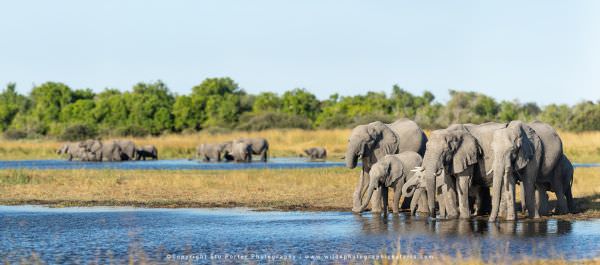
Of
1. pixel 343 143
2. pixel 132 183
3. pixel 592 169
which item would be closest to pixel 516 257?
pixel 132 183

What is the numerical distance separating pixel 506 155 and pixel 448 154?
46.6 inches

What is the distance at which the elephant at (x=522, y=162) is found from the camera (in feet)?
63.1

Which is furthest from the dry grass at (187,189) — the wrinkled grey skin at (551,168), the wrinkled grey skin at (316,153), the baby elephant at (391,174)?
the wrinkled grey skin at (316,153)

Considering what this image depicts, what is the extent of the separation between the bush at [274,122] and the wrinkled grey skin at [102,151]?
3660 cm

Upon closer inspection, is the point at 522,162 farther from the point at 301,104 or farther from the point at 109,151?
the point at 301,104

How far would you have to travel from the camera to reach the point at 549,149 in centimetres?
2095

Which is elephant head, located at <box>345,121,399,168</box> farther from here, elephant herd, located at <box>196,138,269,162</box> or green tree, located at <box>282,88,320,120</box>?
green tree, located at <box>282,88,320,120</box>

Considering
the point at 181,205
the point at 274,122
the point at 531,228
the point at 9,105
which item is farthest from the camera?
the point at 9,105

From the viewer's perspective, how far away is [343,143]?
208ft

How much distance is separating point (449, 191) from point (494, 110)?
343 feet

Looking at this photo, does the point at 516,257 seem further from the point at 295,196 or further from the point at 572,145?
the point at 572,145

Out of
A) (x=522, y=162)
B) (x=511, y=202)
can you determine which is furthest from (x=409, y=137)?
(x=511, y=202)

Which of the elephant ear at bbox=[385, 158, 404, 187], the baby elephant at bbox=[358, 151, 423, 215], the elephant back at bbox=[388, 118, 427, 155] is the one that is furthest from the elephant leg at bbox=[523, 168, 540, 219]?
the elephant back at bbox=[388, 118, 427, 155]

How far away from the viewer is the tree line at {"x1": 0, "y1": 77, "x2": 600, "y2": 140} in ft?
324
